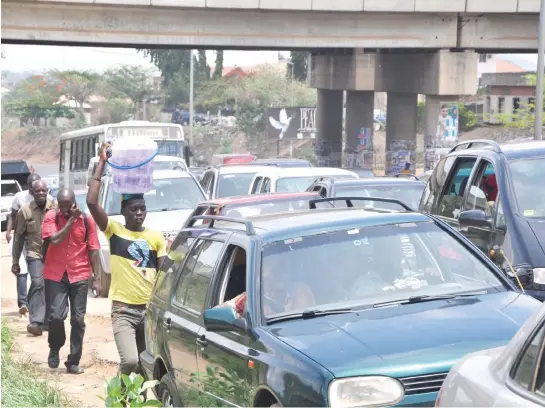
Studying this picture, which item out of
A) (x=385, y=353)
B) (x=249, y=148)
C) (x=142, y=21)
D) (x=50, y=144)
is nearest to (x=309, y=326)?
(x=385, y=353)

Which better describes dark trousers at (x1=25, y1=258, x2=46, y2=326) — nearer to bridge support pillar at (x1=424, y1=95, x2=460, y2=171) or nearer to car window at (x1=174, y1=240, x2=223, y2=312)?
car window at (x1=174, y1=240, x2=223, y2=312)

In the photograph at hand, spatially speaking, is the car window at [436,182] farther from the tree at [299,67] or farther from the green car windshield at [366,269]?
the tree at [299,67]

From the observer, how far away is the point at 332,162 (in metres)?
53.5

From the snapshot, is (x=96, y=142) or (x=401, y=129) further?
(x=401, y=129)

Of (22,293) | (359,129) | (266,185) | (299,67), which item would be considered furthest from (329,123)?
(299,67)

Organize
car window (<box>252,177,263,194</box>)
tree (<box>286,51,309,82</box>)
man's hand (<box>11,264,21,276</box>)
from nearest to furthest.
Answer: man's hand (<box>11,264,21,276</box>)
car window (<box>252,177,263,194</box>)
tree (<box>286,51,309,82</box>)

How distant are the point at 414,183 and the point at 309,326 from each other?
28.8ft

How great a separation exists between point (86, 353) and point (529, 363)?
967cm

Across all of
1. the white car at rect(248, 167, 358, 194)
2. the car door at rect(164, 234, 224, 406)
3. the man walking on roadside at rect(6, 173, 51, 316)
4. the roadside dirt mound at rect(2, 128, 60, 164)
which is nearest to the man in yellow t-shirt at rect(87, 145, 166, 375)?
the car door at rect(164, 234, 224, 406)

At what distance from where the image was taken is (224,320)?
6.23 meters

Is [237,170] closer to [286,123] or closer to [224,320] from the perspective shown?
[224,320]

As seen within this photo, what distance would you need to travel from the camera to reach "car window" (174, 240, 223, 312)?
7.14 meters

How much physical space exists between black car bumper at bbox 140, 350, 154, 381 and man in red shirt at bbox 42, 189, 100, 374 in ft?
10.4

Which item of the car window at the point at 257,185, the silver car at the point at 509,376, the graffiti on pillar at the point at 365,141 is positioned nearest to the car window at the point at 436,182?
the car window at the point at 257,185
